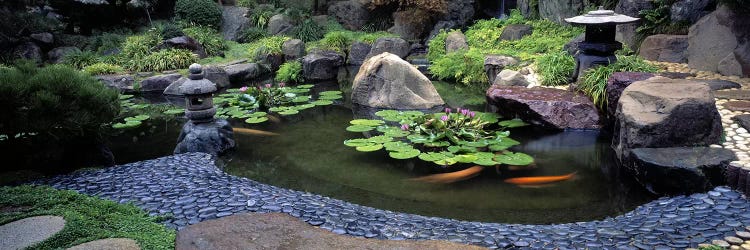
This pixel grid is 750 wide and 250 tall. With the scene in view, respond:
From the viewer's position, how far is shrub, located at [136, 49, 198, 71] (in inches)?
549

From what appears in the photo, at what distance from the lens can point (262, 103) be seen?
10.3 metres

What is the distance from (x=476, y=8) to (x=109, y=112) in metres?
14.9

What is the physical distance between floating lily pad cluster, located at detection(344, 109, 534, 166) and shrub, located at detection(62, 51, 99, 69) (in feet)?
31.2

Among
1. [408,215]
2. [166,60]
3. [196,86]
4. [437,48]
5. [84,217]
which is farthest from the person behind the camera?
[437,48]

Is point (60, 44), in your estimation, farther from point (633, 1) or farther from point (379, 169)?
point (633, 1)

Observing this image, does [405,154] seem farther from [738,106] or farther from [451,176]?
[738,106]

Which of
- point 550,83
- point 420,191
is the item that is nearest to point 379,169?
point 420,191

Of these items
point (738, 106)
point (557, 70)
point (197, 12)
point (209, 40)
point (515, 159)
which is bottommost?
point (515, 159)

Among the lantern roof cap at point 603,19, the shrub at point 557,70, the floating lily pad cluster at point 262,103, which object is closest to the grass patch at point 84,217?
the floating lily pad cluster at point 262,103

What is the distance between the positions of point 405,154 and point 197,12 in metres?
14.0

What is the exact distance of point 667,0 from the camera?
34.4 feet

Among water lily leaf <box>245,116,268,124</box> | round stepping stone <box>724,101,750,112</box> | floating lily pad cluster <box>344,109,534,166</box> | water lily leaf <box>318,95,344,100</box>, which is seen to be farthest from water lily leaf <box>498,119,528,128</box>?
water lily leaf <box>245,116,268,124</box>

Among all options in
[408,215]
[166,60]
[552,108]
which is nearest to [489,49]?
[552,108]

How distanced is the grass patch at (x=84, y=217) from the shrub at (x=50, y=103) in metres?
0.83
